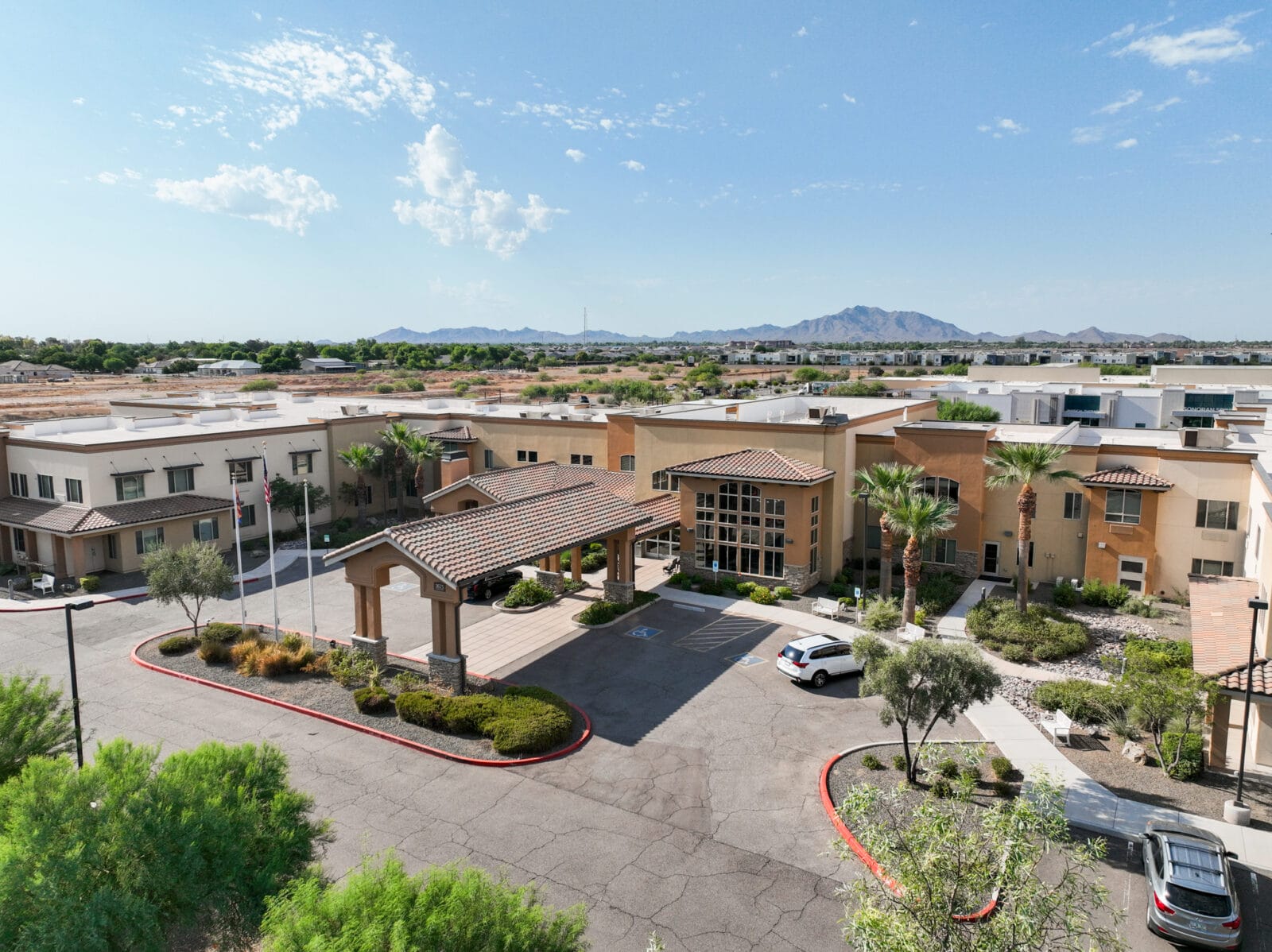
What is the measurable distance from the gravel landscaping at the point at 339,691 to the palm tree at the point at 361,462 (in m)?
20.4

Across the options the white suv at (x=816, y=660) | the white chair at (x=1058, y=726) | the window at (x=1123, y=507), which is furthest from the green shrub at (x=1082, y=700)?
the window at (x=1123, y=507)

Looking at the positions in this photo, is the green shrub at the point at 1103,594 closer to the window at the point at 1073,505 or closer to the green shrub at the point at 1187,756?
the window at the point at 1073,505

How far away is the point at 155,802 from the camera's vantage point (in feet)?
37.7

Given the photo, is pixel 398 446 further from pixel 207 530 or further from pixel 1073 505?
pixel 1073 505

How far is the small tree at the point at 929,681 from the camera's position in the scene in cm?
1925

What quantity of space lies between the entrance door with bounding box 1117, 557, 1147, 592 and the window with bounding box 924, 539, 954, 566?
680 centimetres

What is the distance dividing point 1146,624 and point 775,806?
2107cm

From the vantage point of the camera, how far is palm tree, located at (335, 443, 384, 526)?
49.8m

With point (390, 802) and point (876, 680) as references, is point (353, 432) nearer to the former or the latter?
point (390, 802)

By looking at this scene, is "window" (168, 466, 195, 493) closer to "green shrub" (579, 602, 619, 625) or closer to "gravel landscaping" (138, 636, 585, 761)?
"gravel landscaping" (138, 636, 585, 761)

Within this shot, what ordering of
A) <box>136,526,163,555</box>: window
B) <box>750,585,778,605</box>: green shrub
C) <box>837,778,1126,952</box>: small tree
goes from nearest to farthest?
<box>837,778,1126,952</box>: small tree < <box>750,585,778,605</box>: green shrub < <box>136,526,163,555</box>: window

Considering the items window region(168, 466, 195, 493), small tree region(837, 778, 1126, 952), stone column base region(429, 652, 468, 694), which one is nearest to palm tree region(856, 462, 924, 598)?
stone column base region(429, 652, 468, 694)

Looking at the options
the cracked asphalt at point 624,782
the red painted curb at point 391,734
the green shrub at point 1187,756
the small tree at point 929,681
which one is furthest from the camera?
the red painted curb at point 391,734

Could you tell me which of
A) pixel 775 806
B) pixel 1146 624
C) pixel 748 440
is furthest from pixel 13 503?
pixel 1146 624
